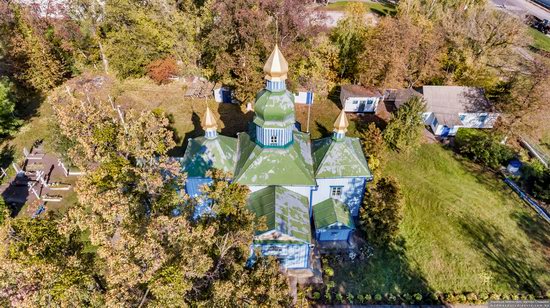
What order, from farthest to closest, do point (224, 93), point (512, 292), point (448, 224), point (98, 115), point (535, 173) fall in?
point (224, 93), point (535, 173), point (448, 224), point (512, 292), point (98, 115)

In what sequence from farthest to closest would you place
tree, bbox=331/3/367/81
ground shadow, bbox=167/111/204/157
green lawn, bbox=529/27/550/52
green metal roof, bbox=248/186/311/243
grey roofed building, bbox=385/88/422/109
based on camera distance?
green lawn, bbox=529/27/550/52 < tree, bbox=331/3/367/81 < grey roofed building, bbox=385/88/422/109 < ground shadow, bbox=167/111/204/157 < green metal roof, bbox=248/186/311/243

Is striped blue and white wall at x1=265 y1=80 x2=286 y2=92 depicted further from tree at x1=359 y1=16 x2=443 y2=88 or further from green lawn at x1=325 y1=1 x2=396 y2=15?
green lawn at x1=325 y1=1 x2=396 y2=15

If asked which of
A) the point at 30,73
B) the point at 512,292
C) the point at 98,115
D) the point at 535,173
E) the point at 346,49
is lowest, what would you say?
the point at 512,292

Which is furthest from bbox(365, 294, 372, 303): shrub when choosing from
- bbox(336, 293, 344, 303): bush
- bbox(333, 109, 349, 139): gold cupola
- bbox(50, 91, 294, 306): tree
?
bbox(333, 109, 349, 139): gold cupola

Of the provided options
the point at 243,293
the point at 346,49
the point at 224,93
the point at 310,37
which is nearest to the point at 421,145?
the point at 346,49

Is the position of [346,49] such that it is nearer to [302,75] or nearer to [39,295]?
[302,75]

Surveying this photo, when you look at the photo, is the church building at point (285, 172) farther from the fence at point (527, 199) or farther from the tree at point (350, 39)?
the tree at point (350, 39)

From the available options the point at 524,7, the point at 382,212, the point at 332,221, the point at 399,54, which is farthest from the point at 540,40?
the point at 332,221
